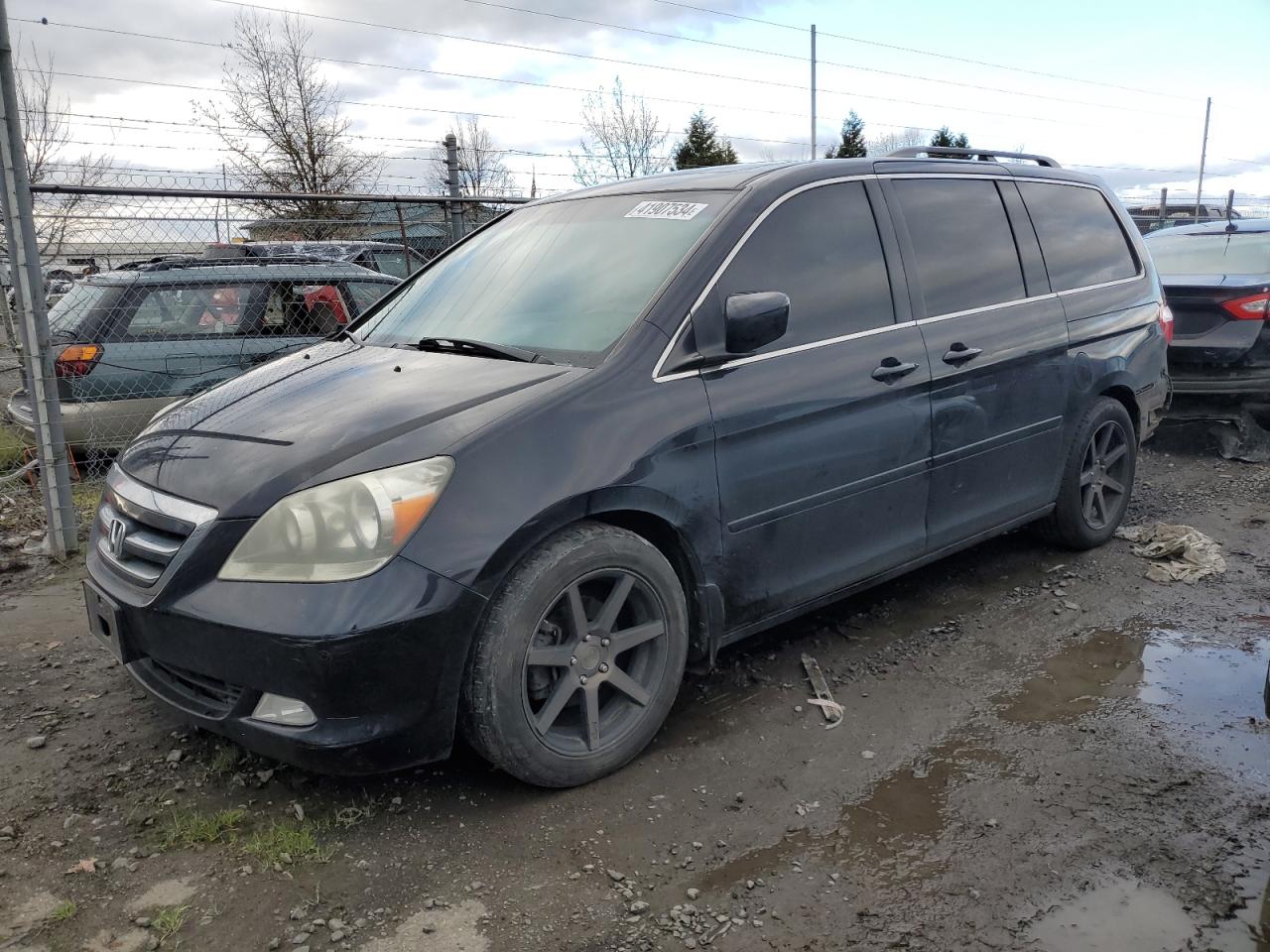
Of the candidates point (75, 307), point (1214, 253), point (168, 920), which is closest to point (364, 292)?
point (75, 307)

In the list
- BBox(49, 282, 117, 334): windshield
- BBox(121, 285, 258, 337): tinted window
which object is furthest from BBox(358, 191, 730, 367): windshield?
BBox(49, 282, 117, 334): windshield

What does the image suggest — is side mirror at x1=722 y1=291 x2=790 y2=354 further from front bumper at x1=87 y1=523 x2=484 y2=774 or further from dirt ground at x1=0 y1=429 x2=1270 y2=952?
dirt ground at x1=0 y1=429 x2=1270 y2=952

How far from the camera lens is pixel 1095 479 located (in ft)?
16.2

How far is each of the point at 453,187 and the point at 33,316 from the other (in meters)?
4.13

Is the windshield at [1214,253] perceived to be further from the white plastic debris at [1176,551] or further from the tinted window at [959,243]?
the tinted window at [959,243]

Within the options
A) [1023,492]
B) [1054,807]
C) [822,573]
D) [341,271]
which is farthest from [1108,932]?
[341,271]

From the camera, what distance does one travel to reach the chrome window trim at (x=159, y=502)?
2699mm

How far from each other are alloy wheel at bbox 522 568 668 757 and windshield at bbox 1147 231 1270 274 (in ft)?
20.6

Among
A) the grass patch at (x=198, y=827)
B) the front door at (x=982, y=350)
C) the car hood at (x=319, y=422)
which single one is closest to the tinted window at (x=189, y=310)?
the car hood at (x=319, y=422)

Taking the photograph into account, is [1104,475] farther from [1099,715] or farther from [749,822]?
[749,822]

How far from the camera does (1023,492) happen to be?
4434 mm

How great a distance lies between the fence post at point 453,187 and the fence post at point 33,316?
10.7 feet

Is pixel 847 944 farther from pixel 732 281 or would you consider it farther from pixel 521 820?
pixel 732 281

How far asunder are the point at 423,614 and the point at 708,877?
3.32 ft
